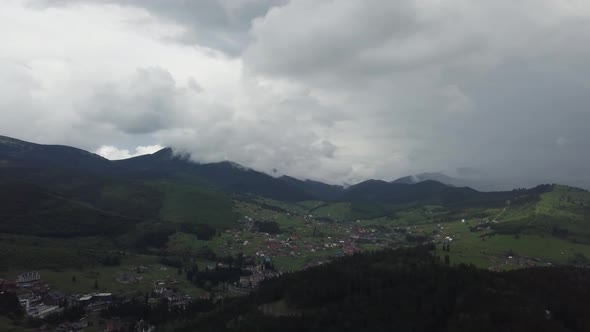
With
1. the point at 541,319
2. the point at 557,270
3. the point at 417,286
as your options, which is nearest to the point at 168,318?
the point at 417,286

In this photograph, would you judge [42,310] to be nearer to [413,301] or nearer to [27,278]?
[27,278]

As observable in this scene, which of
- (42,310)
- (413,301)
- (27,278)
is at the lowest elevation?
(42,310)

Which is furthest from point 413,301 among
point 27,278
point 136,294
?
point 27,278

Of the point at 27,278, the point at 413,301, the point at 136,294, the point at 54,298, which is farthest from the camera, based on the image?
the point at 136,294

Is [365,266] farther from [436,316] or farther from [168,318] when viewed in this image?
[168,318]

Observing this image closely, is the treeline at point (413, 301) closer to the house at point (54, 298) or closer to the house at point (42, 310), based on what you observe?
the house at point (42, 310)

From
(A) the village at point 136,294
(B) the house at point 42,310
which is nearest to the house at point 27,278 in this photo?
(A) the village at point 136,294

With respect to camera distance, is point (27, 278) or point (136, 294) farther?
point (136, 294)

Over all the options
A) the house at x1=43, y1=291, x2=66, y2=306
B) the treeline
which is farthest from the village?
the treeline
